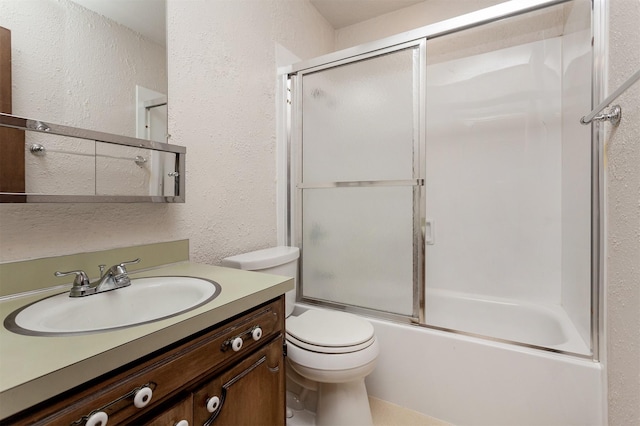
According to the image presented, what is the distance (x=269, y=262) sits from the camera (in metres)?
1.55

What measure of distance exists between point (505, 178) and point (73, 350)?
7.95 ft

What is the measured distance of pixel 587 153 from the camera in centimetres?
144

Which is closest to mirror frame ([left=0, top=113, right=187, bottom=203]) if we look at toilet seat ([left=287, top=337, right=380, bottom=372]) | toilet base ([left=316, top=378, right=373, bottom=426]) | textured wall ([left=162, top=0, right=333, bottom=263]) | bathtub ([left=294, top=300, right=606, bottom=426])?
textured wall ([left=162, top=0, right=333, bottom=263])

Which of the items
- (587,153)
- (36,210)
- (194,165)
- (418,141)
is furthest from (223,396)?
(587,153)

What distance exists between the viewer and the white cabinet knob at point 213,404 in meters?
0.77

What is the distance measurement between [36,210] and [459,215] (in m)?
2.35

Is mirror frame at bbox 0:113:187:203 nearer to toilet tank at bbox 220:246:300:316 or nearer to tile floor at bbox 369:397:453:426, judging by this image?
toilet tank at bbox 220:246:300:316

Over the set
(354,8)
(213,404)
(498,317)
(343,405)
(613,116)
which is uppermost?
(354,8)

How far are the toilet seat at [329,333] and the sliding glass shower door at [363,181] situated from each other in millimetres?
360

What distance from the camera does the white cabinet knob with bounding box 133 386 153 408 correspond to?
1.99 feet

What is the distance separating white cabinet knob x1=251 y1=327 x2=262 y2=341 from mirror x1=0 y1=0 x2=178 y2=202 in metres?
0.67

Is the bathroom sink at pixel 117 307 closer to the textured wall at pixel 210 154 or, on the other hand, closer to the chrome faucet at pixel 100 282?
the chrome faucet at pixel 100 282

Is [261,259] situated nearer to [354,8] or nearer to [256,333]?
[256,333]

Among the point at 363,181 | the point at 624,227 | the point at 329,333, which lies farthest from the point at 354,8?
the point at 329,333
